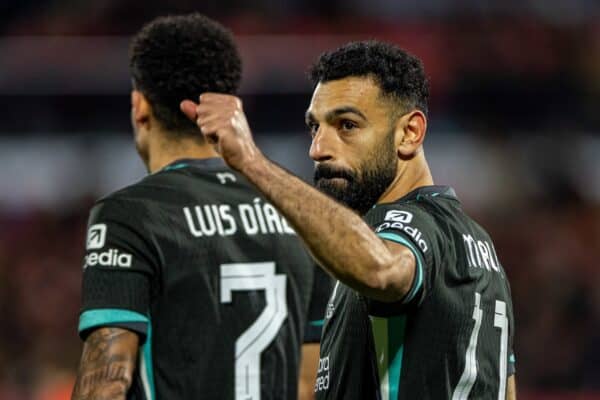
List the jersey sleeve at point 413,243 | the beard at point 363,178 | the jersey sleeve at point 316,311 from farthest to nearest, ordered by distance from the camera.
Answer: the jersey sleeve at point 316,311, the beard at point 363,178, the jersey sleeve at point 413,243

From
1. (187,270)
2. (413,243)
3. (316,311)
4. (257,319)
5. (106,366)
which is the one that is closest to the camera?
(413,243)

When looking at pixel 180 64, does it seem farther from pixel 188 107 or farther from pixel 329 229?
pixel 329 229

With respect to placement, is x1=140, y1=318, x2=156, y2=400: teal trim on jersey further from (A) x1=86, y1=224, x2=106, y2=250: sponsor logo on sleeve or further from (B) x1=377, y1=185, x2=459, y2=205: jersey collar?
(B) x1=377, y1=185, x2=459, y2=205: jersey collar

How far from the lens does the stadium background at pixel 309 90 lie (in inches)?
512

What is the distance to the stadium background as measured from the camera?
13.0m

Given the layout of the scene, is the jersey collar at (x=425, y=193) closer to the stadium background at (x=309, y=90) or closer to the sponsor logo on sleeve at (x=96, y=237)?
the sponsor logo on sleeve at (x=96, y=237)

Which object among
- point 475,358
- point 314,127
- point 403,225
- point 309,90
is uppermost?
point 309,90

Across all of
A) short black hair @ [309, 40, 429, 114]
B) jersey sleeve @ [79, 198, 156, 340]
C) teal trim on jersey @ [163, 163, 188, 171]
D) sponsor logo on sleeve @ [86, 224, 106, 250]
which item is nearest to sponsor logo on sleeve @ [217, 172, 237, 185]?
teal trim on jersey @ [163, 163, 188, 171]

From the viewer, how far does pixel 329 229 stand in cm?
295

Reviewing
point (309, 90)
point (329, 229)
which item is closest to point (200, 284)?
point (329, 229)

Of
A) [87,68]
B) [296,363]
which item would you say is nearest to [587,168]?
[87,68]

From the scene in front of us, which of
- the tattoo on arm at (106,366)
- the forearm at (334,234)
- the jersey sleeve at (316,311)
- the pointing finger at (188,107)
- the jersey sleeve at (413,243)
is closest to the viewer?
the forearm at (334,234)

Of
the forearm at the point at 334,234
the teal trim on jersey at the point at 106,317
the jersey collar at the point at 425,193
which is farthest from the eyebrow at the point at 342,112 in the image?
the teal trim on jersey at the point at 106,317

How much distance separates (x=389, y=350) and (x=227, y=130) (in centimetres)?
72
